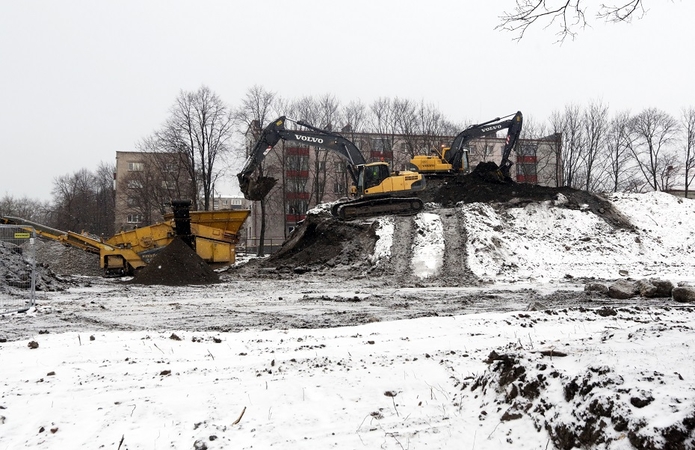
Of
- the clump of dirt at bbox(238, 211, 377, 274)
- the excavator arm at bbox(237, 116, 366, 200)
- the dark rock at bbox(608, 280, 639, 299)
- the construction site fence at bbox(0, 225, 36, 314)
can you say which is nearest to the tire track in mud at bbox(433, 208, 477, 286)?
the clump of dirt at bbox(238, 211, 377, 274)

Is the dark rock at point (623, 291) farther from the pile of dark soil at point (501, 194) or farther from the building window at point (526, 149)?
the building window at point (526, 149)

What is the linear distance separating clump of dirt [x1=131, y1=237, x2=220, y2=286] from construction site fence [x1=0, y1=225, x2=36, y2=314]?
3231mm

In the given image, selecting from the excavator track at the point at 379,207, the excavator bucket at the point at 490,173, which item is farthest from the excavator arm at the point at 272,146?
the excavator bucket at the point at 490,173

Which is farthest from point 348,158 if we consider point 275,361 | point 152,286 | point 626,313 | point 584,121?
point 584,121

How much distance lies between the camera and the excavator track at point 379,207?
70.3ft

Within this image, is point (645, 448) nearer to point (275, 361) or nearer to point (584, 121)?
point (275, 361)

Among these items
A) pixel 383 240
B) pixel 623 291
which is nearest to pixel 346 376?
pixel 623 291

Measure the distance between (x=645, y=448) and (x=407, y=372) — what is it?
239 centimetres

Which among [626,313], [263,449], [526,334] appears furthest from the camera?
[626,313]

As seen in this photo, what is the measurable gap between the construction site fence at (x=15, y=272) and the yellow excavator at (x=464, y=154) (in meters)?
17.1

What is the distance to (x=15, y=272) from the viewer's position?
12719 millimetres

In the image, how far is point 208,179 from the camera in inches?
1419

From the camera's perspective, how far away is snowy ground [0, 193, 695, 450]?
3348mm

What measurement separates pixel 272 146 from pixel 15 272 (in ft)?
36.9
